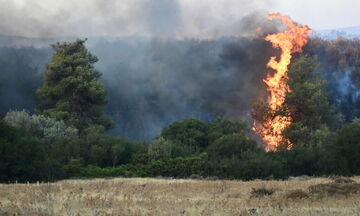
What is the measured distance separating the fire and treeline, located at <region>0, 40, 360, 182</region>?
120 cm

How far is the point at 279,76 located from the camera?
69.6m

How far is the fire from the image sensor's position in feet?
217

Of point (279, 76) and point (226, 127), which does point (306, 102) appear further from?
point (226, 127)

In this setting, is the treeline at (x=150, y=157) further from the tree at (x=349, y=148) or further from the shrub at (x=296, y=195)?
the shrub at (x=296, y=195)

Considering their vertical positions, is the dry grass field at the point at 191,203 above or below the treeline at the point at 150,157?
below

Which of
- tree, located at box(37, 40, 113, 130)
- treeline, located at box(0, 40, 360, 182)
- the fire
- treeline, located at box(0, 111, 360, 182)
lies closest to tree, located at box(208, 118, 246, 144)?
treeline, located at box(0, 40, 360, 182)

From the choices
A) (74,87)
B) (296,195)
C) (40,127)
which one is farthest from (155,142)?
(296,195)

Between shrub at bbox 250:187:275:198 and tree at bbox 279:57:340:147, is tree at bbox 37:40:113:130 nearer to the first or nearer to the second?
tree at bbox 279:57:340:147

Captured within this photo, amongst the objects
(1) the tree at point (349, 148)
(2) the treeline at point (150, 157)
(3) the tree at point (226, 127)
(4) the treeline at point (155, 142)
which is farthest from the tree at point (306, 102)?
(1) the tree at point (349, 148)

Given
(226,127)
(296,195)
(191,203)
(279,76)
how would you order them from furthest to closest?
(279,76)
(226,127)
(296,195)
(191,203)

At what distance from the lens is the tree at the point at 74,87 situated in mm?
59625


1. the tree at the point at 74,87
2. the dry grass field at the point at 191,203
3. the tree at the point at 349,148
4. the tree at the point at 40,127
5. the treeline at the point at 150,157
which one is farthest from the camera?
the tree at the point at 74,87

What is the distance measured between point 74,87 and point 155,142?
61.6 feet

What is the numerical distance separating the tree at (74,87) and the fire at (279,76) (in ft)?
64.3
